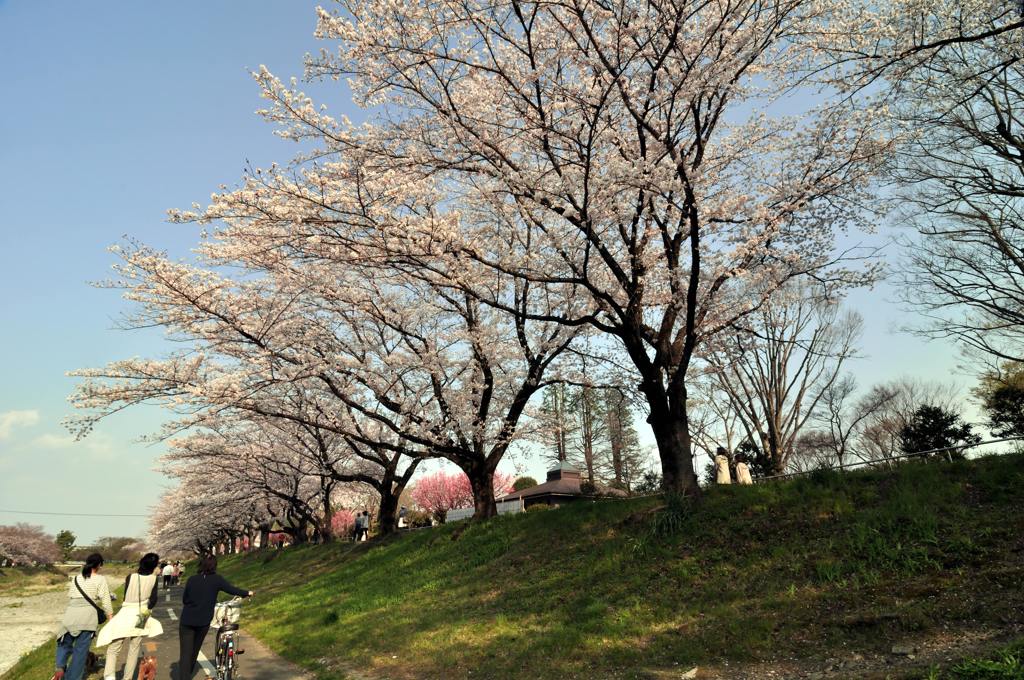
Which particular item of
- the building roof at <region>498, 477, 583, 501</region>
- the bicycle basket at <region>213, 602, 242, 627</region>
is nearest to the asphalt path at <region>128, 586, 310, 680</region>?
the bicycle basket at <region>213, 602, 242, 627</region>

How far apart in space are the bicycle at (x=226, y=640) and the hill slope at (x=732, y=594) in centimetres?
135

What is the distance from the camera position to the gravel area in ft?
49.5

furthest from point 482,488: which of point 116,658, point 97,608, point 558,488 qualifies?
point 558,488

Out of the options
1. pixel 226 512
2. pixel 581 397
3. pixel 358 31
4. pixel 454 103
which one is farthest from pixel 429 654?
pixel 226 512

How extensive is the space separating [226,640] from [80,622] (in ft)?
5.61

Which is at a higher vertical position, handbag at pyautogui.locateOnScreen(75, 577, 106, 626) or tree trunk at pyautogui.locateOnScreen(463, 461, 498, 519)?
tree trunk at pyautogui.locateOnScreen(463, 461, 498, 519)

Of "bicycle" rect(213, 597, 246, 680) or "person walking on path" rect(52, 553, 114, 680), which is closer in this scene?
"person walking on path" rect(52, 553, 114, 680)

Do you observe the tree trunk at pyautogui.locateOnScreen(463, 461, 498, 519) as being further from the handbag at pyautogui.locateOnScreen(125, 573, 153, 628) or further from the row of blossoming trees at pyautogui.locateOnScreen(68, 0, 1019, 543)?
the handbag at pyautogui.locateOnScreen(125, 573, 153, 628)

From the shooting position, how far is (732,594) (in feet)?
26.2

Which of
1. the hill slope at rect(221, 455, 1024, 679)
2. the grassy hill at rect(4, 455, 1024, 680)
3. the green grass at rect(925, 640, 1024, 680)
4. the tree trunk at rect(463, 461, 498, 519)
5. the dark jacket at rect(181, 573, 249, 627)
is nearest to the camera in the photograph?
the green grass at rect(925, 640, 1024, 680)

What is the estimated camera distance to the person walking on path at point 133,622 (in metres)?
7.21

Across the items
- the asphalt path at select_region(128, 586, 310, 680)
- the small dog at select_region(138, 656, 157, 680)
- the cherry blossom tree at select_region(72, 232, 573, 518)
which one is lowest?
the asphalt path at select_region(128, 586, 310, 680)

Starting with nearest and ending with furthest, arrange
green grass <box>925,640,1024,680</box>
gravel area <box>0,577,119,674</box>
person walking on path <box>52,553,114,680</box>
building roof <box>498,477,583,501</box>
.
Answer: green grass <box>925,640,1024,680</box> < person walking on path <box>52,553,114,680</box> < gravel area <box>0,577,119,674</box> < building roof <box>498,477,583,501</box>

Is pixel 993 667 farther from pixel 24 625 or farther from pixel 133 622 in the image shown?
pixel 24 625
